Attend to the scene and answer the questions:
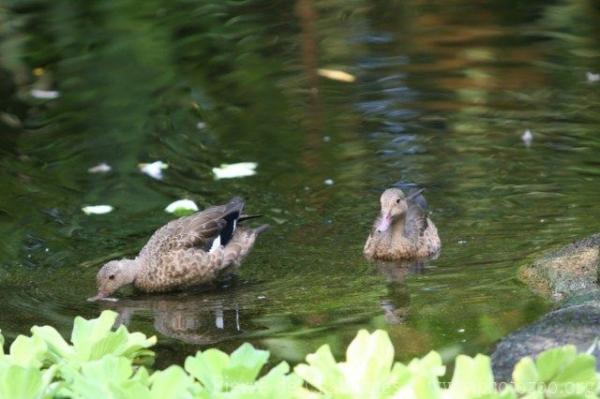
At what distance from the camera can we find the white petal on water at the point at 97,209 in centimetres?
906

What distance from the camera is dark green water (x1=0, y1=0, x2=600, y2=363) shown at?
7176 millimetres

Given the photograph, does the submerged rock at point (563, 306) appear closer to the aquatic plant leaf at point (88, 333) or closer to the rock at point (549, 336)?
the rock at point (549, 336)

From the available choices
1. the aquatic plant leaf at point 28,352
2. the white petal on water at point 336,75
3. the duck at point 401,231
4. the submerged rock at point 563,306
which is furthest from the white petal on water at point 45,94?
the aquatic plant leaf at point 28,352

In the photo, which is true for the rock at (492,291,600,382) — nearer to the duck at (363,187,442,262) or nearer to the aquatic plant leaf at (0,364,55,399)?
the aquatic plant leaf at (0,364,55,399)

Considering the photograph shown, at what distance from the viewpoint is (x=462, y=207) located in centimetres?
875

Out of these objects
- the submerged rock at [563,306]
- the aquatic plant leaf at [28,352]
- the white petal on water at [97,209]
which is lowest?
the white petal on water at [97,209]

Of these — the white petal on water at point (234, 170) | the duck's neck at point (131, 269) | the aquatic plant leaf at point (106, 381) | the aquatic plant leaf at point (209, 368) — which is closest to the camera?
the aquatic plant leaf at point (106, 381)

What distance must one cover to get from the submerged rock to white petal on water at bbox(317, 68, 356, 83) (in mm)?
4921

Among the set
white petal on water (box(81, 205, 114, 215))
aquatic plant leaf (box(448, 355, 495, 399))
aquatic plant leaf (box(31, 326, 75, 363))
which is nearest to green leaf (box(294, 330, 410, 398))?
aquatic plant leaf (box(448, 355, 495, 399))

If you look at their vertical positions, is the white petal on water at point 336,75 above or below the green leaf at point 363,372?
below

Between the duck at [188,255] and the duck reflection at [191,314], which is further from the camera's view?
the duck at [188,255]

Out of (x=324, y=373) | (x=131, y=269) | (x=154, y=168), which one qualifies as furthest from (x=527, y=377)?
(x=154, y=168)

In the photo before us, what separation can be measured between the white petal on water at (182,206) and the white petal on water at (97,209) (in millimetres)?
417

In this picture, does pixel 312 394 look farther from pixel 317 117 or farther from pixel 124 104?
pixel 124 104
